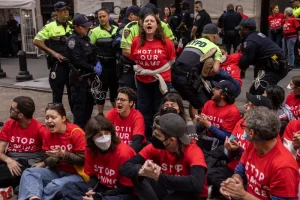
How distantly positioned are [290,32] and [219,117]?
7.00m

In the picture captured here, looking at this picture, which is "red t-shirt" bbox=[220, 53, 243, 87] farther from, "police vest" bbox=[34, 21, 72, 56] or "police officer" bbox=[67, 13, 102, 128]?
"police vest" bbox=[34, 21, 72, 56]

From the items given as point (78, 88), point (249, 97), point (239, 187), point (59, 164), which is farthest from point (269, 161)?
point (78, 88)

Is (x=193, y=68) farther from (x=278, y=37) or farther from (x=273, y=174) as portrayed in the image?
(x=278, y=37)

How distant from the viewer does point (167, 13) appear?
45.7 feet

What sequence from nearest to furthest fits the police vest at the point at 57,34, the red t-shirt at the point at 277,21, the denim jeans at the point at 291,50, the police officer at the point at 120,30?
the police officer at the point at 120,30 → the police vest at the point at 57,34 → the denim jeans at the point at 291,50 → the red t-shirt at the point at 277,21

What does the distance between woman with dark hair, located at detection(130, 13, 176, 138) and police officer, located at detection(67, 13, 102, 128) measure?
0.77m

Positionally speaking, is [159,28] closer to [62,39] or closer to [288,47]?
[62,39]

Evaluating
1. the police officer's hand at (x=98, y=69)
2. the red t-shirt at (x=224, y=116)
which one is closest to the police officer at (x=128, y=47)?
the police officer's hand at (x=98, y=69)

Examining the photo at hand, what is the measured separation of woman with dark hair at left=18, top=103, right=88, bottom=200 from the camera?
4.29 meters

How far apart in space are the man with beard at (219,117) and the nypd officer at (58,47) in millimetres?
2572

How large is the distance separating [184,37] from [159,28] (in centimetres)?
709

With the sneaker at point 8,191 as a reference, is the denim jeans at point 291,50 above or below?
above

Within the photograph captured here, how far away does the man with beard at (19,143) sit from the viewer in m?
4.68

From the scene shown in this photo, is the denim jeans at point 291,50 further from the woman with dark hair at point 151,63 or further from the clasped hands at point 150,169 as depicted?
the clasped hands at point 150,169
